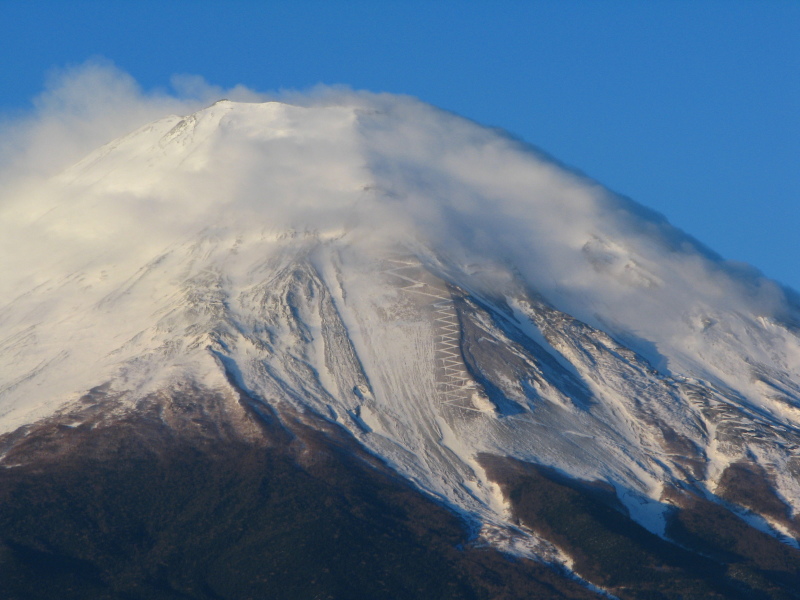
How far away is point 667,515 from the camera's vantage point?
161375 millimetres

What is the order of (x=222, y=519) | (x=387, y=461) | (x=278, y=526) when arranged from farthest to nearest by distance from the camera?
(x=387, y=461), (x=222, y=519), (x=278, y=526)

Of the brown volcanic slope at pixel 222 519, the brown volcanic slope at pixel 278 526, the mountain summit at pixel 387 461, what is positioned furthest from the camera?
the mountain summit at pixel 387 461

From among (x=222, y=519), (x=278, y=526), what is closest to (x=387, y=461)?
(x=278, y=526)

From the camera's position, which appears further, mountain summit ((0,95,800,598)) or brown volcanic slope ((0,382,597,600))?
mountain summit ((0,95,800,598))

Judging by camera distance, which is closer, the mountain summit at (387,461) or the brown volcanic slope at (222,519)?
the brown volcanic slope at (222,519)

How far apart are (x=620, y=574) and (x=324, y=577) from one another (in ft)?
118

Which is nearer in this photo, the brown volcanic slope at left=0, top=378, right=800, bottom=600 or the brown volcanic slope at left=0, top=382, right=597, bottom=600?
the brown volcanic slope at left=0, top=382, right=597, bottom=600

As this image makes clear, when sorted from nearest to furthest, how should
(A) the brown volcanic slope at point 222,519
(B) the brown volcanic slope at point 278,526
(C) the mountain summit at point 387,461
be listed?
(A) the brown volcanic slope at point 222,519 → (B) the brown volcanic slope at point 278,526 → (C) the mountain summit at point 387,461

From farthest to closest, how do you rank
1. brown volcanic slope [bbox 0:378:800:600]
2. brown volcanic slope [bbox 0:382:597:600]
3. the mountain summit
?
the mountain summit
brown volcanic slope [bbox 0:378:800:600]
brown volcanic slope [bbox 0:382:597:600]

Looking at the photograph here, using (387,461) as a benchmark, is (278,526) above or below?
below

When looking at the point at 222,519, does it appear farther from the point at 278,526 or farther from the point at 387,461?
the point at 387,461

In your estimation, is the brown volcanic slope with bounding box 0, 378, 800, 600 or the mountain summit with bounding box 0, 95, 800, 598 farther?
the mountain summit with bounding box 0, 95, 800, 598

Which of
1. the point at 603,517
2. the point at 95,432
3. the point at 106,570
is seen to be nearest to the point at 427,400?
the point at 603,517

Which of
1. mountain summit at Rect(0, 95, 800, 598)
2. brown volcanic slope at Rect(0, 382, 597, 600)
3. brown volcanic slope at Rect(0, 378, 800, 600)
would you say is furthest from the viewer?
mountain summit at Rect(0, 95, 800, 598)
